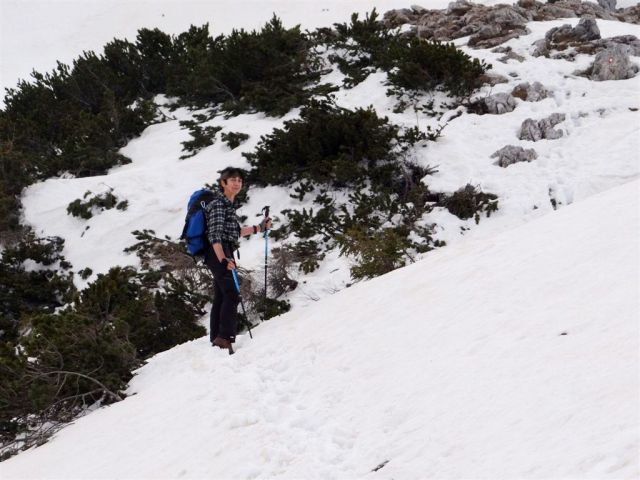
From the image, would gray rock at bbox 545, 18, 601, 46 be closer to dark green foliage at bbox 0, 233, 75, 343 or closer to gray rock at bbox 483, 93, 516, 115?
gray rock at bbox 483, 93, 516, 115

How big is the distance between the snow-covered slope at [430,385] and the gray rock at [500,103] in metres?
Answer: 6.02

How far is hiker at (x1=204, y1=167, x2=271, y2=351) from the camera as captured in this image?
498 cm

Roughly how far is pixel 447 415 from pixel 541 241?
2.91 m

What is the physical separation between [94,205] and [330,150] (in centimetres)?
619

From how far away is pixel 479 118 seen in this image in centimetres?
1129

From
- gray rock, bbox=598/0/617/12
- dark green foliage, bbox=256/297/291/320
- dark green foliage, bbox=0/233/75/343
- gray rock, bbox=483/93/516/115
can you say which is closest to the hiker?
dark green foliage, bbox=256/297/291/320

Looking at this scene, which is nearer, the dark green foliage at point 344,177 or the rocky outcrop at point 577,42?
the dark green foliage at point 344,177

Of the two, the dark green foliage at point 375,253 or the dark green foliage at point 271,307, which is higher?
the dark green foliage at point 375,253

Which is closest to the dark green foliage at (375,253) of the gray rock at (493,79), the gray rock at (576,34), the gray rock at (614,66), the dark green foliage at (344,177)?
the dark green foliage at (344,177)

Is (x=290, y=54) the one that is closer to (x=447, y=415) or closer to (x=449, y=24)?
(x=449, y=24)

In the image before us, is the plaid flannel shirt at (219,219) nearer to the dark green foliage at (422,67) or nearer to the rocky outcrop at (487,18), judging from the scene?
the dark green foliage at (422,67)

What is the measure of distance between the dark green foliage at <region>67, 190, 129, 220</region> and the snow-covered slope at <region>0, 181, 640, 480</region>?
726cm

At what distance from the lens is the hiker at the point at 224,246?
4.98m

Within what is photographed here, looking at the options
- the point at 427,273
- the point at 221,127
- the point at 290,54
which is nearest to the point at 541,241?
the point at 427,273
